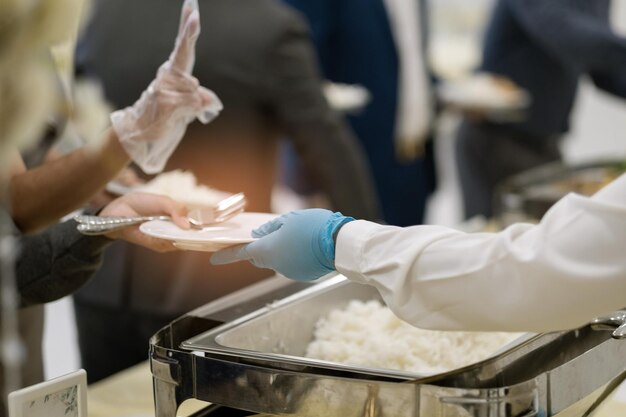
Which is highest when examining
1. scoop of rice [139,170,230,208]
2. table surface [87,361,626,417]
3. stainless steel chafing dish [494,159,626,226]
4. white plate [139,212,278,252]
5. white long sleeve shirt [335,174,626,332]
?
stainless steel chafing dish [494,159,626,226]

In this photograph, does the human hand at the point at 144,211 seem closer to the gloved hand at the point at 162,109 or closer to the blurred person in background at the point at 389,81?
the gloved hand at the point at 162,109

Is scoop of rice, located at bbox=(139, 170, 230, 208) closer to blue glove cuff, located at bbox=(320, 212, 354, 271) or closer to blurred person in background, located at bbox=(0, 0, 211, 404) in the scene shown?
blurred person in background, located at bbox=(0, 0, 211, 404)

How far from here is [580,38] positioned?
285cm

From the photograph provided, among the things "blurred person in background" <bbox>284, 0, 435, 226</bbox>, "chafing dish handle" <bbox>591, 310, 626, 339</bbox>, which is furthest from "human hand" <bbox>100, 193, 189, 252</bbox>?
"blurred person in background" <bbox>284, 0, 435, 226</bbox>

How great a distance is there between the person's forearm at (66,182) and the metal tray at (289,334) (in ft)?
0.84

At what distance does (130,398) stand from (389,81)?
88.0 inches

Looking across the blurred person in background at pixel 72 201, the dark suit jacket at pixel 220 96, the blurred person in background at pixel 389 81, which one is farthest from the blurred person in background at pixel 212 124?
the blurred person in background at pixel 389 81

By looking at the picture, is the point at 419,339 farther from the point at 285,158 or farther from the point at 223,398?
the point at 285,158

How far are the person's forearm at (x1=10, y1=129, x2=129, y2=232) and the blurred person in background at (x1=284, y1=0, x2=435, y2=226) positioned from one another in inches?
83.5

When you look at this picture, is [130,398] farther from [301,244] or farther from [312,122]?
[312,122]

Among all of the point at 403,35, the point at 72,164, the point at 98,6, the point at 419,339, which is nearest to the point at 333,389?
the point at 419,339

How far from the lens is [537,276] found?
899 mm

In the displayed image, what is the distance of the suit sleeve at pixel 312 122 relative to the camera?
1.96m

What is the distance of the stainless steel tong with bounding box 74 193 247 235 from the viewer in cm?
119
